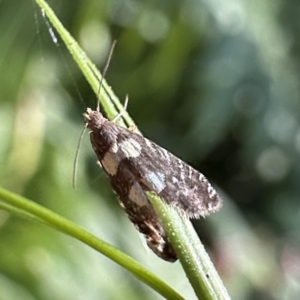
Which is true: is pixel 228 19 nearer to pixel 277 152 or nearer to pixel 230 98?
pixel 230 98

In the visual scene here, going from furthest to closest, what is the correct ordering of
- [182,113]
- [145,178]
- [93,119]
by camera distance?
[182,113], [93,119], [145,178]

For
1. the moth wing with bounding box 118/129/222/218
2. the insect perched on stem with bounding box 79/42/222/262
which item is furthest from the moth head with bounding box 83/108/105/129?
the moth wing with bounding box 118/129/222/218

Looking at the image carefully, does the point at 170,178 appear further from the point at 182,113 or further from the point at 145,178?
the point at 182,113

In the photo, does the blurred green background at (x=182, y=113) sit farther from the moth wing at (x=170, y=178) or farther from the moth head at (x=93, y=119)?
the moth wing at (x=170, y=178)

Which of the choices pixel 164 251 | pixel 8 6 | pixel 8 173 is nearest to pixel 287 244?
pixel 8 173

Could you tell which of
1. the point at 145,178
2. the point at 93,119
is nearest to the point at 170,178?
the point at 145,178

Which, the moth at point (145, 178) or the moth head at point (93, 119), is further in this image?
the moth head at point (93, 119)

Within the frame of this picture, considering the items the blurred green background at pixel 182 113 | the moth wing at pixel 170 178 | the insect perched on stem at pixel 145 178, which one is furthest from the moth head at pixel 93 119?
the blurred green background at pixel 182 113
